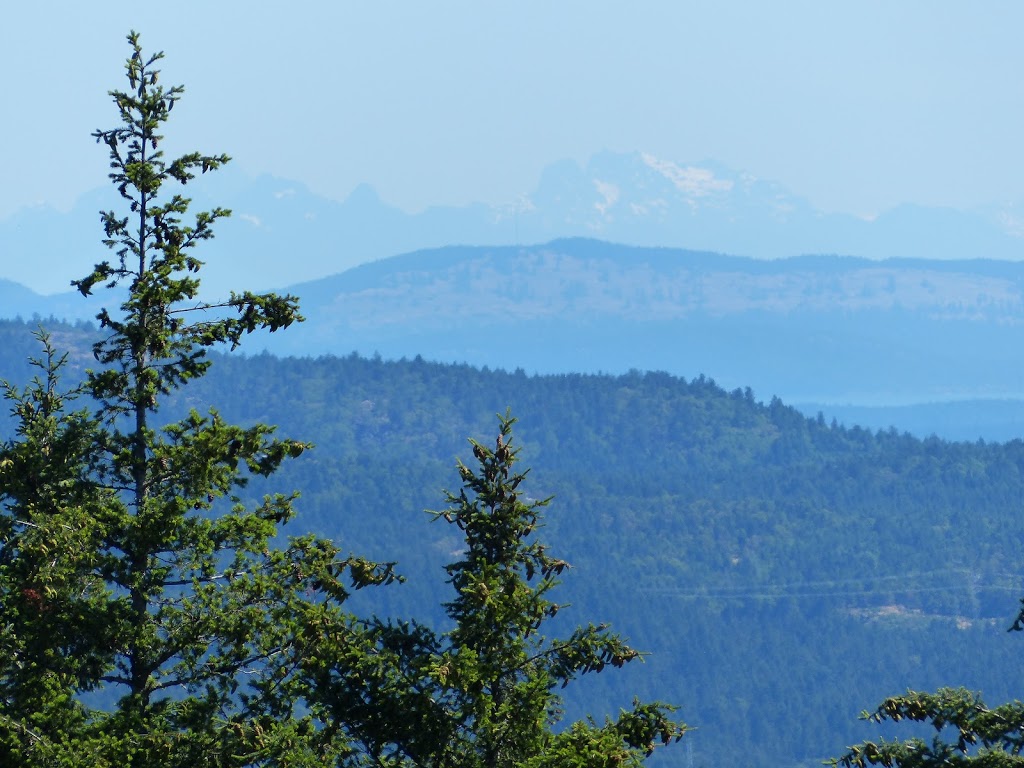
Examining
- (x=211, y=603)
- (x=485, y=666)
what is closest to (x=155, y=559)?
(x=211, y=603)

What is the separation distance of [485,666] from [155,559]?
199 inches

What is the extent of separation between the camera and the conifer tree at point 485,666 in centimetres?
2762

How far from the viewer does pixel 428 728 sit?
2834cm

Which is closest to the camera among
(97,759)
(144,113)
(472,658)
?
(97,759)

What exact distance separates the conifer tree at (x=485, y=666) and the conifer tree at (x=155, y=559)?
777mm

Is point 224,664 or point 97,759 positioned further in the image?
point 224,664

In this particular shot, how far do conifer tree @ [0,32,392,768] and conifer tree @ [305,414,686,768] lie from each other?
2.55 ft

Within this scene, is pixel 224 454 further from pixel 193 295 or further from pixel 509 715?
pixel 509 715

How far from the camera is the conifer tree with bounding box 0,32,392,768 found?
27.1 m

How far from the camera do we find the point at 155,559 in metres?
28.2

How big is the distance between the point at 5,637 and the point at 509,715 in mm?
7379

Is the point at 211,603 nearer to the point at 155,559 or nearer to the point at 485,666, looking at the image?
the point at 155,559

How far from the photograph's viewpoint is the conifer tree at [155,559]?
27.1 m

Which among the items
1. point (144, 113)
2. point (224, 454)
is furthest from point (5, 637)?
point (144, 113)
